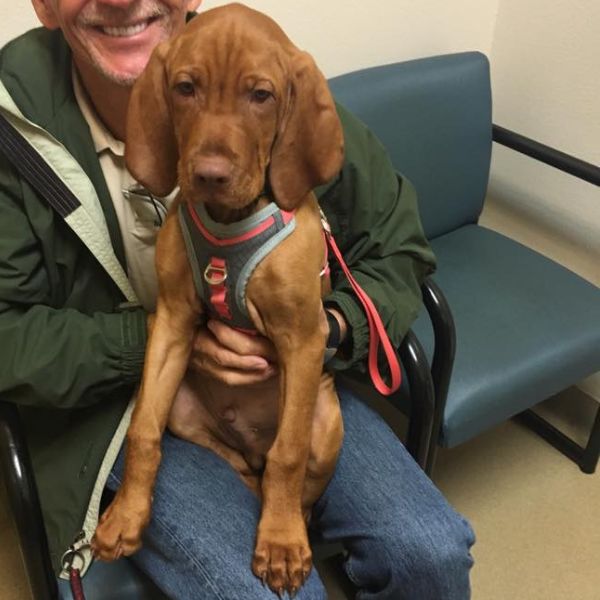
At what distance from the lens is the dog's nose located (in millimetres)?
963

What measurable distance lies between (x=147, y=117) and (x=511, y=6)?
62.4 inches

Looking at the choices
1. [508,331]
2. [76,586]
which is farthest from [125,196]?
Result: [508,331]

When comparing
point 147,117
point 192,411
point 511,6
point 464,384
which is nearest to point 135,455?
point 192,411

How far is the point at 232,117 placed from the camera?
0.99 metres

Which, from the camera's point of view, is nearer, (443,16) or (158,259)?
(158,259)

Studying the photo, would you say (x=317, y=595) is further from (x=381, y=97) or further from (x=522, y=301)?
(x=381, y=97)

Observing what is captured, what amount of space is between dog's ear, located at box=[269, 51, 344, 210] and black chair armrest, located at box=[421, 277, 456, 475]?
544 millimetres

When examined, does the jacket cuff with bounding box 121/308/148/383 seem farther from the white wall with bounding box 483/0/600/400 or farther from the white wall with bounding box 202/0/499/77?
the white wall with bounding box 483/0/600/400

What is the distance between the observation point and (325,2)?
6.48 feet

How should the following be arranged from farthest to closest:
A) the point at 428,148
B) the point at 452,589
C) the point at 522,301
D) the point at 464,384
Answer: the point at 428,148 < the point at 522,301 < the point at 464,384 < the point at 452,589

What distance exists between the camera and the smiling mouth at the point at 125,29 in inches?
49.4

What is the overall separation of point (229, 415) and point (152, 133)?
499mm

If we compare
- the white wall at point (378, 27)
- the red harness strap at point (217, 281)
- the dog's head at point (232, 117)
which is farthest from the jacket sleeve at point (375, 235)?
the white wall at point (378, 27)

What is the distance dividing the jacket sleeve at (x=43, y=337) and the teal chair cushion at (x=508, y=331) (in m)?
0.73
